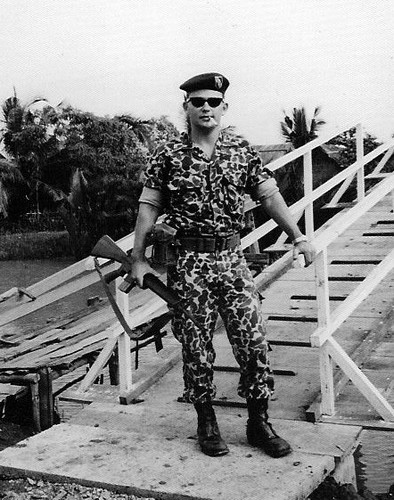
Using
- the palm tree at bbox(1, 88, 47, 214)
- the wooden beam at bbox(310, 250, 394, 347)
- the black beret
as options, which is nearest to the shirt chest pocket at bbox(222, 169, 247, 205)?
the black beret

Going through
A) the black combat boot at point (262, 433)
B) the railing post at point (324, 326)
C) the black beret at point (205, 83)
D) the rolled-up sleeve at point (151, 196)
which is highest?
the black beret at point (205, 83)

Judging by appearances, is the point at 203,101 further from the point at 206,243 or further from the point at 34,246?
the point at 34,246

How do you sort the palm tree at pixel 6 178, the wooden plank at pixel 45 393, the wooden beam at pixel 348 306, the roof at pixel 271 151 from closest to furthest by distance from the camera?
1. the wooden beam at pixel 348 306
2. the wooden plank at pixel 45 393
3. the roof at pixel 271 151
4. the palm tree at pixel 6 178

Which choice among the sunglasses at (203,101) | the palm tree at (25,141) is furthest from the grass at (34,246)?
the sunglasses at (203,101)

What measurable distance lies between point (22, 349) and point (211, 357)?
16.5 ft

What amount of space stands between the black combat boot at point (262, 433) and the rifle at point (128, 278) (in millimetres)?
469

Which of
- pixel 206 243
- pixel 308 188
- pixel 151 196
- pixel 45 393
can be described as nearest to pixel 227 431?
pixel 206 243

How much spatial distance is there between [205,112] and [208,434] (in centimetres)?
146

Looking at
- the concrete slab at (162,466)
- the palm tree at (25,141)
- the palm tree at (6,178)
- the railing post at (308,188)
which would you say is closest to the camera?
the concrete slab at (162,466)

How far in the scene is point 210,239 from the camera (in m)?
3.51

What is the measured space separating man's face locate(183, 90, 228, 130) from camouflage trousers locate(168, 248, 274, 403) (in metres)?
0.59

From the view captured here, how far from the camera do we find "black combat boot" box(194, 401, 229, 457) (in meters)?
3.45

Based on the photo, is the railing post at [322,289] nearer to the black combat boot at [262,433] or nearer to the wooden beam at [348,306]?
the wooden beam at [348,306]

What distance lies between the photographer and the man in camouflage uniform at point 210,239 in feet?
11.4
